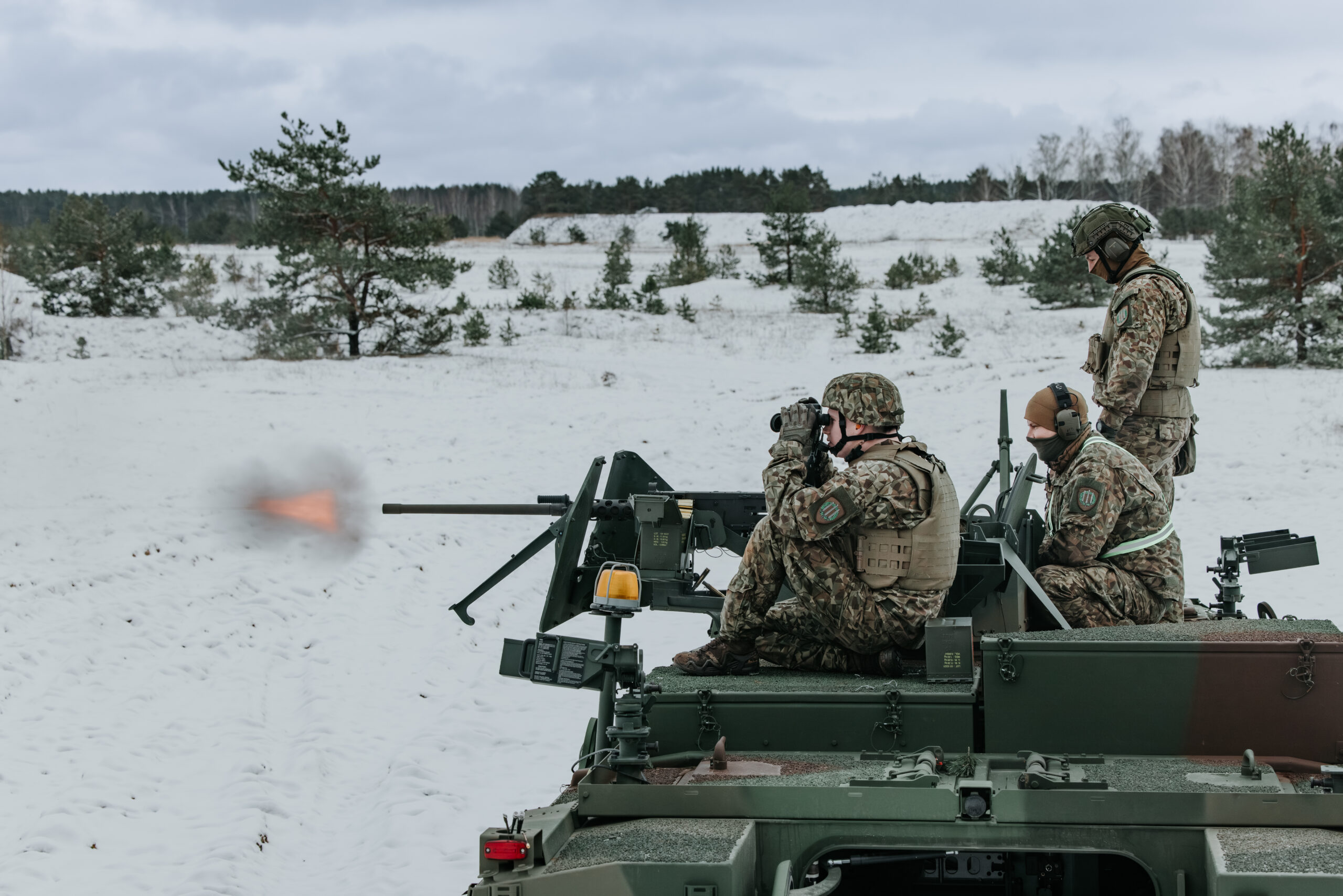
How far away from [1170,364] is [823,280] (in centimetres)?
2734

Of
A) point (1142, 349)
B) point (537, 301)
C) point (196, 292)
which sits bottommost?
point (537, 301)

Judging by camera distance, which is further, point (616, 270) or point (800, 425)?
point (616, 270)

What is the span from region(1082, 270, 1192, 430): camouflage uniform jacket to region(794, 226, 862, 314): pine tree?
2693 cm

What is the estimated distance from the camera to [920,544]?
527 centimetres

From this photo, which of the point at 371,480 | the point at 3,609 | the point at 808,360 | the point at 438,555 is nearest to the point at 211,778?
the point at 3,609

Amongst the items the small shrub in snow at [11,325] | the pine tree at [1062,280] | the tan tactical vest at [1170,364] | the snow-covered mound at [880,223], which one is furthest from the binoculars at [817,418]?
the snow-covered mound at [880,223]

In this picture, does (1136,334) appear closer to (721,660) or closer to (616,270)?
(721,660)

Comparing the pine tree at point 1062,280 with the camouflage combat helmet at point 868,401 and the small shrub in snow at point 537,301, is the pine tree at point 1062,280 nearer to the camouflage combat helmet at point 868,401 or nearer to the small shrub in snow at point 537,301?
the small shrub in snow at point 537,301

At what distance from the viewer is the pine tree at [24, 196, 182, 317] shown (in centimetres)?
3231

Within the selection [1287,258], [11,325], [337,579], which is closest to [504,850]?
[337,579]

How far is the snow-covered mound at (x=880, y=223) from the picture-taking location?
62.6m

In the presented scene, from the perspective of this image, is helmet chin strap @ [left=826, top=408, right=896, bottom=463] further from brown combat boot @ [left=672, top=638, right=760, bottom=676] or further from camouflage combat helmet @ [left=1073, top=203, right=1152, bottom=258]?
camouflage combat helmet @ [left=1073, top=203, right=1152, bottom=258]

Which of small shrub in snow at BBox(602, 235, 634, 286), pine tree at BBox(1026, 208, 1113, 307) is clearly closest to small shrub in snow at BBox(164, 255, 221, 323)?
small shrub in snow at BBox(602, 235, 634, 286)

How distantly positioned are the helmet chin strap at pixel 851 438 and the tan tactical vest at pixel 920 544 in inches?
6.0
